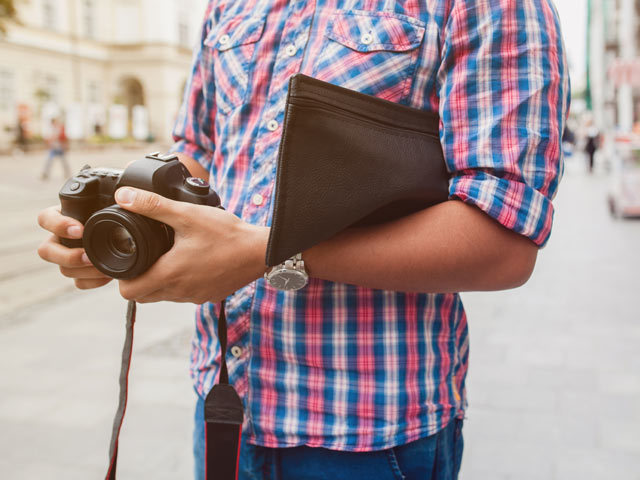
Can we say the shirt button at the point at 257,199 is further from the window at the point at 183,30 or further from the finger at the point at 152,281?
the window at the point at 183,30

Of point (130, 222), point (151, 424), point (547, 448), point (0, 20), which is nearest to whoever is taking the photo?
point (130, 222)

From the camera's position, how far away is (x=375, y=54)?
1.07m

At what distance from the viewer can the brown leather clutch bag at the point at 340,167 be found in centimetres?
88

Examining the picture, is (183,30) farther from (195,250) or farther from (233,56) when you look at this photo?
(195,250)

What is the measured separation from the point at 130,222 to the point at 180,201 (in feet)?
0.25

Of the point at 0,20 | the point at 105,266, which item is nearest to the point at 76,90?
the point at 0,20

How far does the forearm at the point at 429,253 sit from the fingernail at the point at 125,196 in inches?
10.0

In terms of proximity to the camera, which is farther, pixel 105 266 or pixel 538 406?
pixel 538 406

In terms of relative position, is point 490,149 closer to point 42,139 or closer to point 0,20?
point 0,20

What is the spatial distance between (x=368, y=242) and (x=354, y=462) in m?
0.37

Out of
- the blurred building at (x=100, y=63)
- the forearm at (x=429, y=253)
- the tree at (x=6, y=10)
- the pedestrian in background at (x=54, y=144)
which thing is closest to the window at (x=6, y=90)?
the blurred building at (x=100, y=63)

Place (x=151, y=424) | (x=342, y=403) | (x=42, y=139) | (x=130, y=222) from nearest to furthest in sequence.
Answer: (x=130, y=222)
(x=342, y=403)
(x=151, y=424)
(x=42, y=139)

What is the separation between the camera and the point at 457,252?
96 cm

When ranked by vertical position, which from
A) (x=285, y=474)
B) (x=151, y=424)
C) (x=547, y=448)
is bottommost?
(x=151, y=424)
